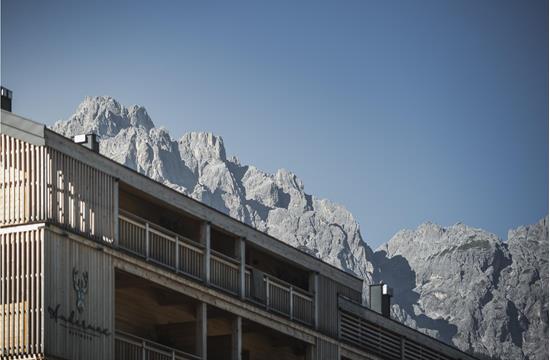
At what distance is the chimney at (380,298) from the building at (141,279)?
366 cm

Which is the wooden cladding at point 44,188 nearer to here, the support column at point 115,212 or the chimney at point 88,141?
the support column at point 115,212

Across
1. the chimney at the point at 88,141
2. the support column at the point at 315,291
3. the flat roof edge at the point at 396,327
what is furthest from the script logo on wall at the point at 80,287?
the flat roof edge at the point at 396,327

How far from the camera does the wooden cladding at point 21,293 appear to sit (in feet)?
118

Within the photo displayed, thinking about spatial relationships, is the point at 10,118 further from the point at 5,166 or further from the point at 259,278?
the point at 259,278

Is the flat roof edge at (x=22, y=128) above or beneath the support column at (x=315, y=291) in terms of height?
above

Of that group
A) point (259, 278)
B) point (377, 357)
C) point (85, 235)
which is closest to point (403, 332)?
point (377, 357)

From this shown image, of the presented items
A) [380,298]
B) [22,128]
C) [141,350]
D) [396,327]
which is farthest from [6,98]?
[380,298]

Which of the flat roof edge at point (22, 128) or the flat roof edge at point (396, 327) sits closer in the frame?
the flat roof edge at point (22, 128)

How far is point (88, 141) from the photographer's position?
4141 cm

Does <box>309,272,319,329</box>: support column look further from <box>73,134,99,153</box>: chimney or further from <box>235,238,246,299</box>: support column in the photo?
<box>73,134,99,153</box>: chimney

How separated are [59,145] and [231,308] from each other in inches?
407

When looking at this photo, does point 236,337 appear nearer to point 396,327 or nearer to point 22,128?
point 396,327

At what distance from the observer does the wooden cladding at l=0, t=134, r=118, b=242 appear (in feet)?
121

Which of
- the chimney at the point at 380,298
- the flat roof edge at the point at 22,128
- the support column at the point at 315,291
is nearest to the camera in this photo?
the flat roof edge at the point at 22,128
